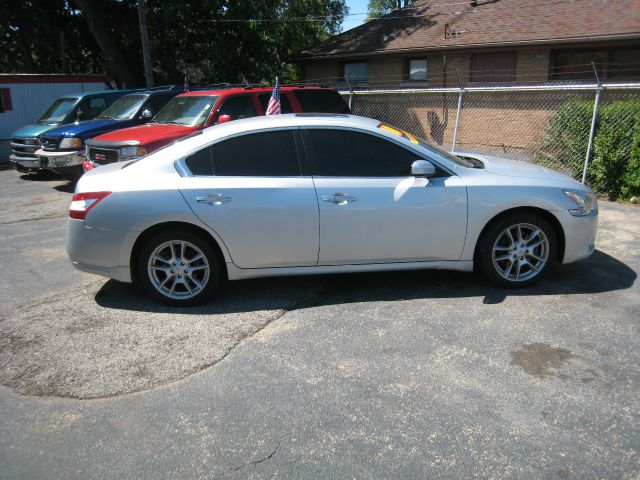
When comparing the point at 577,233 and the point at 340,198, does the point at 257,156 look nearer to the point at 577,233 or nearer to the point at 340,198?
the point at 340,198

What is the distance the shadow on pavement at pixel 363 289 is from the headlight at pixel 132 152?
142 inches

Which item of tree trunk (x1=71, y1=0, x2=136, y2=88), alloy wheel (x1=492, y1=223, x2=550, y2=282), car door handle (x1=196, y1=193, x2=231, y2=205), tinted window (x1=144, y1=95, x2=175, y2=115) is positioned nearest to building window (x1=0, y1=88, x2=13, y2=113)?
tree trunk (x1=71, y1=0, x2=136, y2=88)

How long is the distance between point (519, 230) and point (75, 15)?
A: 25982 millimetres

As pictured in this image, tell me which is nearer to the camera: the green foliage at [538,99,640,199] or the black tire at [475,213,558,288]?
the black tire at [475,213,558,288]

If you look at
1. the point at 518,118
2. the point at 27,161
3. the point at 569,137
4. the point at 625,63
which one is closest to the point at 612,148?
the point at 569,137

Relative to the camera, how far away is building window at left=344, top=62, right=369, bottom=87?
68.3 ft

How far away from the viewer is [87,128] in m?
11.3

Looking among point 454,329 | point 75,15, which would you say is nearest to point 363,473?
point 454,329

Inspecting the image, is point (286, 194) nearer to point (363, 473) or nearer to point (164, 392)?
point (164, 392)

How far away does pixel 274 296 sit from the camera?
Result: 5035 mm

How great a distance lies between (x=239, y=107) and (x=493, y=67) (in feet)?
35.5

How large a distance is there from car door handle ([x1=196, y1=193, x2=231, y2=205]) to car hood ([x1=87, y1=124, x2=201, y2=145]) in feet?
14.5

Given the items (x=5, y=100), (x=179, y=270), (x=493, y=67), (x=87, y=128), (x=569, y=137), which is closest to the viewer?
(x=179, y=270)

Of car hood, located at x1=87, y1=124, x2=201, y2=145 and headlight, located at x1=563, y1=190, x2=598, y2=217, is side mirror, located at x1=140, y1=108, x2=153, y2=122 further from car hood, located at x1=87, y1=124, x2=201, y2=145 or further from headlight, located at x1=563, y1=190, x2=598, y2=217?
headlight, located at x1=563, y1=190, x2=598, y2=217
